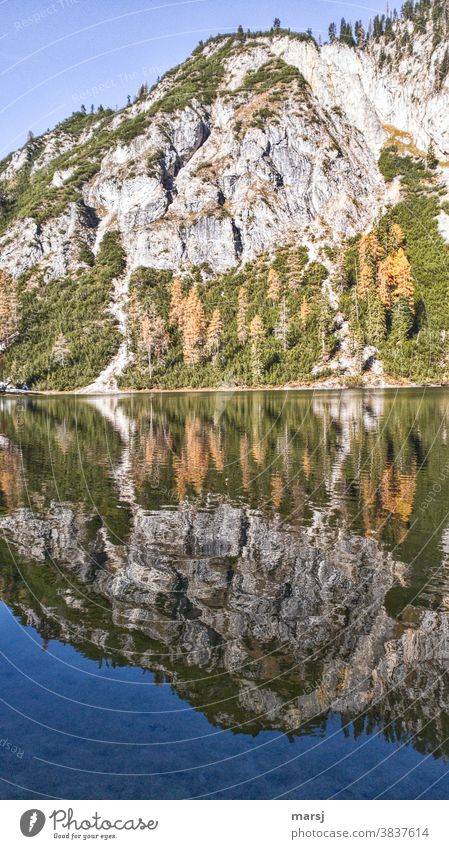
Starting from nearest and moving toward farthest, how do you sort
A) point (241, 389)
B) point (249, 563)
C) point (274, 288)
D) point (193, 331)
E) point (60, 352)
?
point (249, 563) → point (241, 389) → point (193, 331) → point (60, 352) → point (274, 288)

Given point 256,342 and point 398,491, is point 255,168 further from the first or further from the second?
point 398,491

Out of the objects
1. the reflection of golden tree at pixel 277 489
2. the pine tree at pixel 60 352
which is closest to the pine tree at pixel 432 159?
the pine tree at pixel 60 352

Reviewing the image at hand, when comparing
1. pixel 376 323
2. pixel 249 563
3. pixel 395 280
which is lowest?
pixel 249 563

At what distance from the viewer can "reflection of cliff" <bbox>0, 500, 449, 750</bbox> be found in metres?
11.5

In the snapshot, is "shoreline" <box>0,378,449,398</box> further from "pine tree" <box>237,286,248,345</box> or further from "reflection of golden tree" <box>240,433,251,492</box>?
"reflection of golden tree" <box>240,433,251,492</box>

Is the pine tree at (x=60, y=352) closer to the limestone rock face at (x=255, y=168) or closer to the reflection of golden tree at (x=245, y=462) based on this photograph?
the limestone rock face at (x=255, y=168)

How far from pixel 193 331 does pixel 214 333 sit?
4635mm

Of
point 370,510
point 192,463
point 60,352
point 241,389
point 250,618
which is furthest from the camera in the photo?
point 60,352

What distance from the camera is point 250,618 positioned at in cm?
1473

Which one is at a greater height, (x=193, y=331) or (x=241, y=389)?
(x=193, y=331)

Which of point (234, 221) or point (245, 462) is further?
point (234, 221)

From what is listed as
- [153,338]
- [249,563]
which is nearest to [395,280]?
A: [153,338]

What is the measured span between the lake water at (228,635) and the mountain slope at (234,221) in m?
84.3

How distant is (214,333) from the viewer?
396 feet
